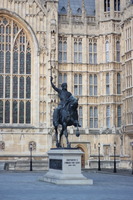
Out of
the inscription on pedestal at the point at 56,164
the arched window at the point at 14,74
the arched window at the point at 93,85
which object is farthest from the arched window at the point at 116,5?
the inscription on pedestal at the point at 56,164

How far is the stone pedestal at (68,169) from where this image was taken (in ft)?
82.9

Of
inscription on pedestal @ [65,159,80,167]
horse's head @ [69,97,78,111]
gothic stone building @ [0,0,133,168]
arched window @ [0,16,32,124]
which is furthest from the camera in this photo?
arched window @ [0,16,32,124]

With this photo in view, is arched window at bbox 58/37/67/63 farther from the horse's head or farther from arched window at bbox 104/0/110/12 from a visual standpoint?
the horse's head

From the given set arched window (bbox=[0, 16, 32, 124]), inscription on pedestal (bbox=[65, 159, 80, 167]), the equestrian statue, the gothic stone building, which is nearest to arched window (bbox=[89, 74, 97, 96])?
the gothic stone building

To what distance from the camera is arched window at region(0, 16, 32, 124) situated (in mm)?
51000

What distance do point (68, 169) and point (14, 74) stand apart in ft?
88.4

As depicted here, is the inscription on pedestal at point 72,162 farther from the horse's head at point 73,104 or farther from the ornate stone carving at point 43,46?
the ornate stone carving at point 43,46

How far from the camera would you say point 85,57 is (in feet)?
175

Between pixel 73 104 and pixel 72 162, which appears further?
pixel 73 104

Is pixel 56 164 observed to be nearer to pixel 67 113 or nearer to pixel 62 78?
pixel 67 113

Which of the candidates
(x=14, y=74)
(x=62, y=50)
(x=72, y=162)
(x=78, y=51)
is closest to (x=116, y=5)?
(x=78, y=51)

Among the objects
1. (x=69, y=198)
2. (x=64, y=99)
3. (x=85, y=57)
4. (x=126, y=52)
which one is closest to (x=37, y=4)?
(x=85, y=57)

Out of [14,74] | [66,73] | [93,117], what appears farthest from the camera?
[93,117]

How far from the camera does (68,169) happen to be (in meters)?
26.1
